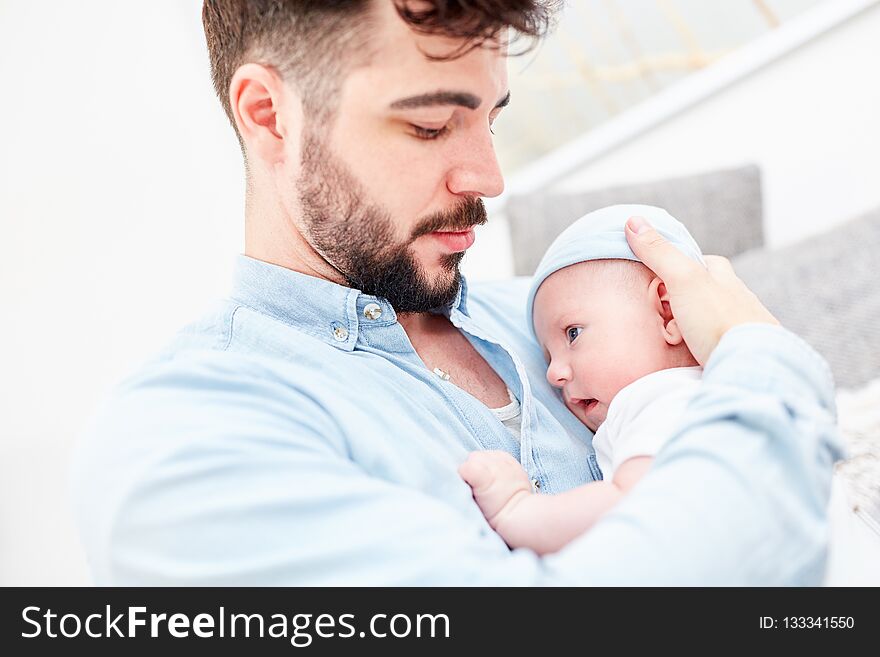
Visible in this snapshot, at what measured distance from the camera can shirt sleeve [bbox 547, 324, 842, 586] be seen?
0.69m

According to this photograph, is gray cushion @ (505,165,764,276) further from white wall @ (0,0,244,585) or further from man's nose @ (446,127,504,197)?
man's nose @ (446,127,504,197)

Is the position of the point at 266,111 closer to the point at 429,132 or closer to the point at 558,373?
the point at 429,132

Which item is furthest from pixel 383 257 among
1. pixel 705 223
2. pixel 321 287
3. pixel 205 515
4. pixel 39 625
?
pixel 705 223

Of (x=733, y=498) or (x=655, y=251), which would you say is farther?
(x=655, y=251)

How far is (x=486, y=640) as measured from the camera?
2.42ft

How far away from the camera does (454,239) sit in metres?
1.13

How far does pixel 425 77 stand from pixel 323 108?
145 mm

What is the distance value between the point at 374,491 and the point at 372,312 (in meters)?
0.36

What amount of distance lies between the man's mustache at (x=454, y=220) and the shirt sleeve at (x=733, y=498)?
0.44 m

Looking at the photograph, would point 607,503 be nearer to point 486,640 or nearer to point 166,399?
point 486,640

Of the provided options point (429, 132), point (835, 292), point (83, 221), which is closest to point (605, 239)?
point (429, 132)

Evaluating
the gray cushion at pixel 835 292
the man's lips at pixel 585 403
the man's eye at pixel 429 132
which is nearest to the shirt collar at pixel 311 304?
the man's eye at pixel 429 132

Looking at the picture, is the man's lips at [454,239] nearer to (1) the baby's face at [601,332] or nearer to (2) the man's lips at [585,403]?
(1) the baby's face at [601,332]

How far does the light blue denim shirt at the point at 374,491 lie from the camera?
27.9 inches
